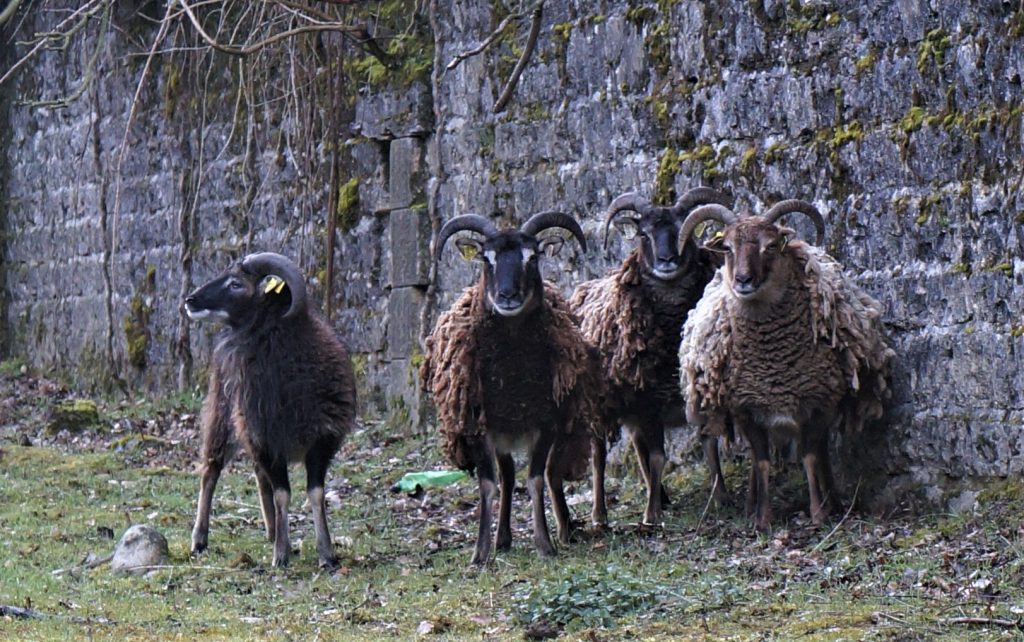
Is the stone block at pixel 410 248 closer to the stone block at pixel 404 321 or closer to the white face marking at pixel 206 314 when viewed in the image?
the stone block at pixel 404 321

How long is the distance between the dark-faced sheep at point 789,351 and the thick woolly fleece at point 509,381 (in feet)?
2.34

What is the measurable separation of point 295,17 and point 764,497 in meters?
7.87

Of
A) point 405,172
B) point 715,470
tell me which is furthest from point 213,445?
point 405,172

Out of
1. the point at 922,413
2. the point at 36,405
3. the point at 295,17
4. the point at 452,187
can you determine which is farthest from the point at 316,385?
the point at 36,405

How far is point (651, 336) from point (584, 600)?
336 centimetres

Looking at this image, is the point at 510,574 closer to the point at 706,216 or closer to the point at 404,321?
the point at 706,216

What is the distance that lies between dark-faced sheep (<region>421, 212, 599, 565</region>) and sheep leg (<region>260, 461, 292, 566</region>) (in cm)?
92

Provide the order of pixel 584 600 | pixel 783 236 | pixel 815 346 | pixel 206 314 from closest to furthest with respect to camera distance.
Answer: pixel 584 600, pixel 815 346, pixel 783 236, pixel 206 314

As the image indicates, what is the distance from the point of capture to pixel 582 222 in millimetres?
11750

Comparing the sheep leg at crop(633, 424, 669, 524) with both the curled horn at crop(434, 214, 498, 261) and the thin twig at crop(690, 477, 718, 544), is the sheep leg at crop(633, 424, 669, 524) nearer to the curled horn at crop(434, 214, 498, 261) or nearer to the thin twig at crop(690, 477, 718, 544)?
the thin twig at crop(690, 477, 718, 544)

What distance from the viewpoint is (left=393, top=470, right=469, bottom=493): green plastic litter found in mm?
11836

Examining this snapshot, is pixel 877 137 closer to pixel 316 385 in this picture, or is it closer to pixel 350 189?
pixel 316 385

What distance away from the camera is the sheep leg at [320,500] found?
8.96 metres

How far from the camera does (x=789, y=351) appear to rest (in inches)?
358
